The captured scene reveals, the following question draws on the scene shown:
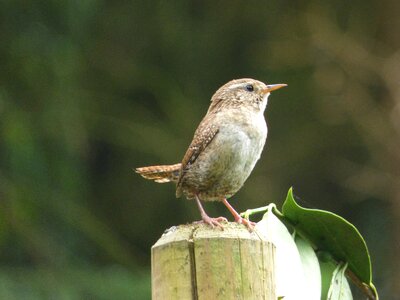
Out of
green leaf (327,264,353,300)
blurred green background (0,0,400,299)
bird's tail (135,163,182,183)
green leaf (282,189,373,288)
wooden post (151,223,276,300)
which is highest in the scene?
blurred green background (0,0,400,299)

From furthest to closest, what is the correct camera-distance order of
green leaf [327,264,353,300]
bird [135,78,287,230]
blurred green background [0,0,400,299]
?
blurred green background [0,0,400,299]
bird [135,78,287,230]
green leaf [327,264,353,300]

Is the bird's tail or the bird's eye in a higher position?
the bird's eye

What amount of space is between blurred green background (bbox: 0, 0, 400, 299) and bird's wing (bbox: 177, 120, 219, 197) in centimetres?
410

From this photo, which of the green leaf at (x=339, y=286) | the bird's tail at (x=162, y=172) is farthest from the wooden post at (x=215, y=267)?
the bird's tail at (x=162, y=172)

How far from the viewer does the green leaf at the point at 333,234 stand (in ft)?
9.59

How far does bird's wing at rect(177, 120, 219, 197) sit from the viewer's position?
3.74m

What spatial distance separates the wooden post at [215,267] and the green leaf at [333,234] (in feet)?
1.69

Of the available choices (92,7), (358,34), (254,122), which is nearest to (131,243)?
(92,7)

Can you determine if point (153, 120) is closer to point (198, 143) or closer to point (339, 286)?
point (198, 143)

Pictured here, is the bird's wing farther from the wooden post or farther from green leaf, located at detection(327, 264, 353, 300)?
the wooden post

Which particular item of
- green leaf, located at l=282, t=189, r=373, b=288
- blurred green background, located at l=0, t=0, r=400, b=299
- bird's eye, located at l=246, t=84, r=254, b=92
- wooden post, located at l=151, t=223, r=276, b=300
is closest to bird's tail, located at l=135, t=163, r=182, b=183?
bird's eye, located at l=246, t=84, r=254, b=92

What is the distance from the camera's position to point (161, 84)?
8.88 metres

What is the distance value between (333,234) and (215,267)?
2.22 feet

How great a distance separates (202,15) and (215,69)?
488 millimetres
